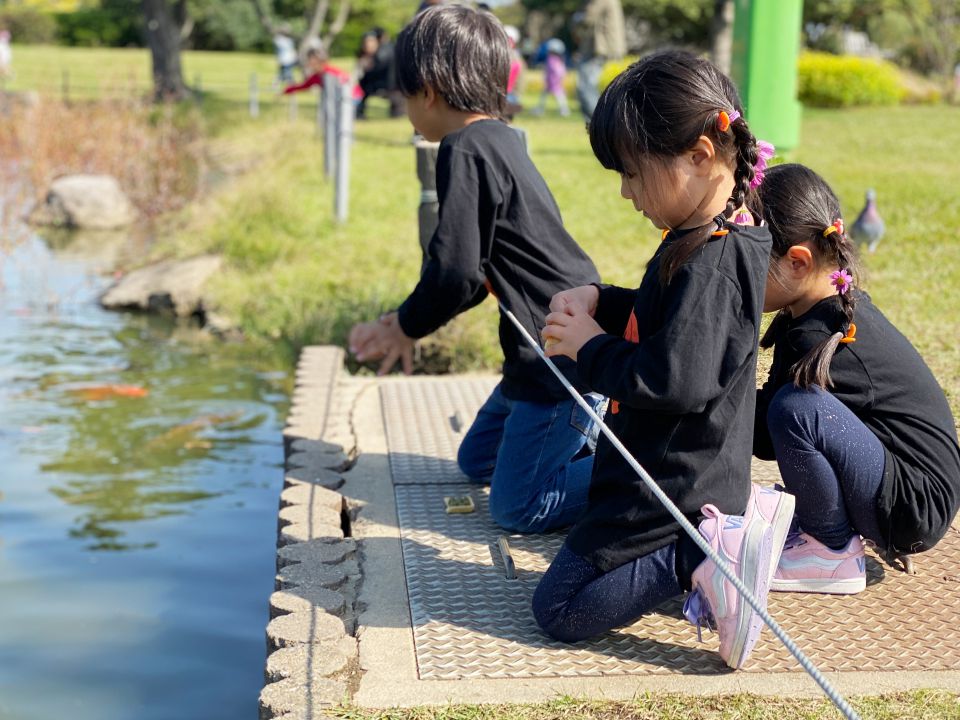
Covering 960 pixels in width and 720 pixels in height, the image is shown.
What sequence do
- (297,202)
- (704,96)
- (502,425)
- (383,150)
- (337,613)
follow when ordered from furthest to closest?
(383,150) → (297,202) → (502,425) → (337,613) → (704,96)

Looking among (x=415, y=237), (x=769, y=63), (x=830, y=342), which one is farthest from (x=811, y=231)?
(x=415, y=237)

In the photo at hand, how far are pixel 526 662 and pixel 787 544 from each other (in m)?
0.81

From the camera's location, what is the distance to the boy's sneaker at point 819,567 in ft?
10.2

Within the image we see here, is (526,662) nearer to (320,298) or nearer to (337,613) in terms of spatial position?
(337,613)

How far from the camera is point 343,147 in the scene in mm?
9617

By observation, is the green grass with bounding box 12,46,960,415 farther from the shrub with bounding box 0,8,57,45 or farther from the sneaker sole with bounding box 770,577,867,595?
the shrub with bounding box 0,8,57,45

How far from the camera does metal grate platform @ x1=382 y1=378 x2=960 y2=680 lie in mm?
2781

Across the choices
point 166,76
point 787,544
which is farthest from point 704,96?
point 166,76

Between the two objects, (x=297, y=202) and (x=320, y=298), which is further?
(x=297, y=202)

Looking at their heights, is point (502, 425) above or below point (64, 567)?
above

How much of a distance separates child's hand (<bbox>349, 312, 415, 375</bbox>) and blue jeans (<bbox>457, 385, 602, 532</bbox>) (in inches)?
15.6

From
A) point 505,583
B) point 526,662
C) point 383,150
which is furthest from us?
point 383,150

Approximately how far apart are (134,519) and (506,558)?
2.12 m

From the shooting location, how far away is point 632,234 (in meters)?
8.27
